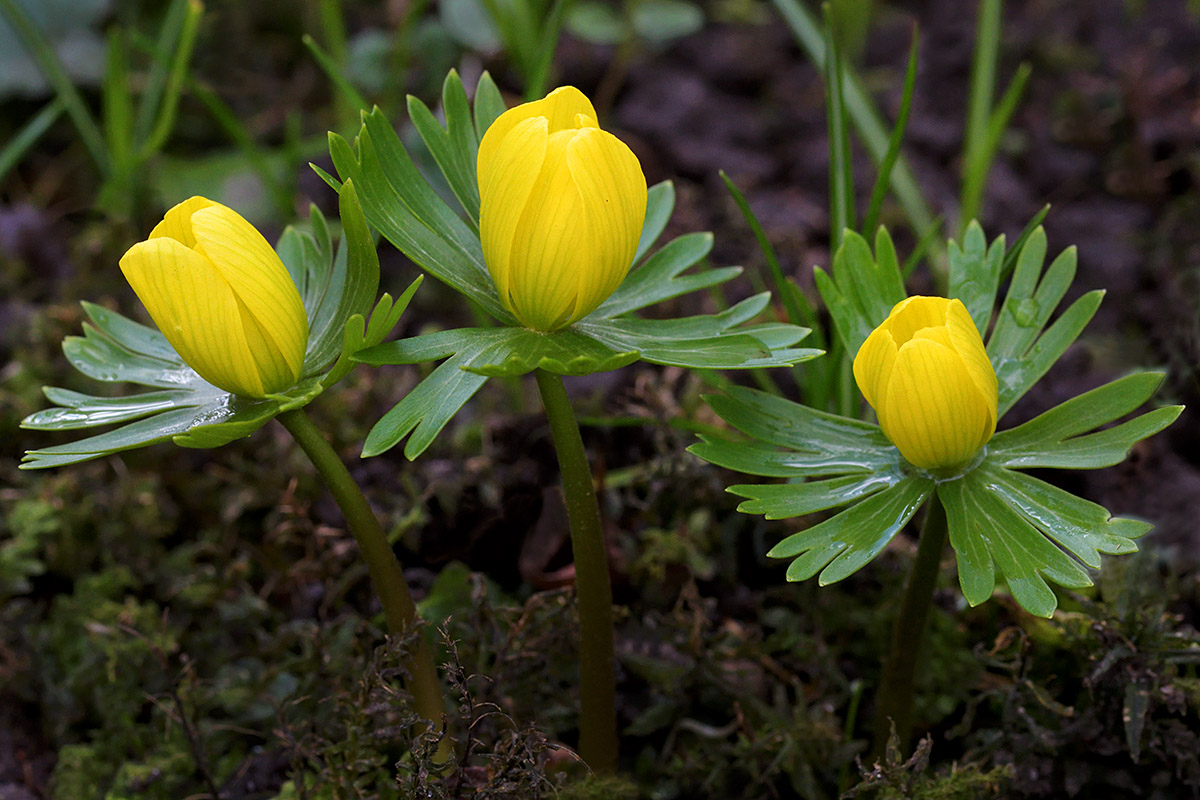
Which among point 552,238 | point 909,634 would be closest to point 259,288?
point 552,238

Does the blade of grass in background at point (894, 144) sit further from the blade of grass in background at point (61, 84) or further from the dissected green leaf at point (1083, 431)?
the blade of grass in background at point (61, 84)

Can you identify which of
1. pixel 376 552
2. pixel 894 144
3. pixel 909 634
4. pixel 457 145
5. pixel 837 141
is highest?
pixel 837 141

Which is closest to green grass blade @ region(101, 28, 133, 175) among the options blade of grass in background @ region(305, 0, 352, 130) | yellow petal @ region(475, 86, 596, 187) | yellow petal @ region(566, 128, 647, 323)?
blade of grass in background @ region(305, 0, 352, 130)

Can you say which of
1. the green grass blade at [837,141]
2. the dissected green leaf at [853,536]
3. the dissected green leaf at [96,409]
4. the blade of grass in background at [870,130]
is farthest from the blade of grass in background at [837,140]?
the dissected green leaf at [96,409]

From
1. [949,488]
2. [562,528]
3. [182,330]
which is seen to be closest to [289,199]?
[562,528]

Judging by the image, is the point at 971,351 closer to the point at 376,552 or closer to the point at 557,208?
the point at 557,208

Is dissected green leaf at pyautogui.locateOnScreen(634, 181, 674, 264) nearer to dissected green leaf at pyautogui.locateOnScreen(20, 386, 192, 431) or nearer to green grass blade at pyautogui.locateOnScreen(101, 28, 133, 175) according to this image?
dissected green leaf at pyautogui.locateOnScreen(20, 386, 192, 431)
